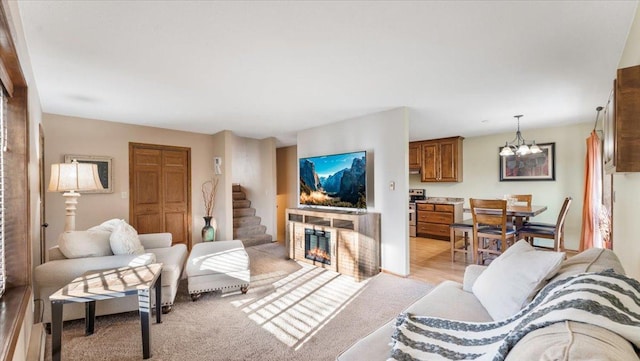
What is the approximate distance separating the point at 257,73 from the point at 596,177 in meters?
4.97

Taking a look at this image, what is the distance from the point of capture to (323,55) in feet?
7.18

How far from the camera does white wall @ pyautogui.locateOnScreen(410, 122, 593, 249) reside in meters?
4.85

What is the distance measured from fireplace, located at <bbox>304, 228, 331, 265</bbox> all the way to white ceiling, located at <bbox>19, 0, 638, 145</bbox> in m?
1.81

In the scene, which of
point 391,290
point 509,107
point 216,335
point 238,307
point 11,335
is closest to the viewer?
point 11,335

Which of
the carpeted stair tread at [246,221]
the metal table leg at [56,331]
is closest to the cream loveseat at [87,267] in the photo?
the metal table leg at [56,331]

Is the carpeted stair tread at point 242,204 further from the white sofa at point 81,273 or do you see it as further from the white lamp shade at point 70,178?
the white lamp shade at point 70,178

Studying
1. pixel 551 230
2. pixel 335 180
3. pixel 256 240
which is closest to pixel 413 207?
pixel 551 230

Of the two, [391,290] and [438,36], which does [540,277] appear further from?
[391,290]

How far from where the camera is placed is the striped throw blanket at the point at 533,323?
30.7 inches

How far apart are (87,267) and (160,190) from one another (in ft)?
9.16

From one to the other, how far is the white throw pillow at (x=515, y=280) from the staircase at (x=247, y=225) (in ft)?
15.0

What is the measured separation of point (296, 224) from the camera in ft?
14.7

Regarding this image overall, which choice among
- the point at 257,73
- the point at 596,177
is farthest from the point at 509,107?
the point at 257,73

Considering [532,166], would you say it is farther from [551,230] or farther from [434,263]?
[434,263]
